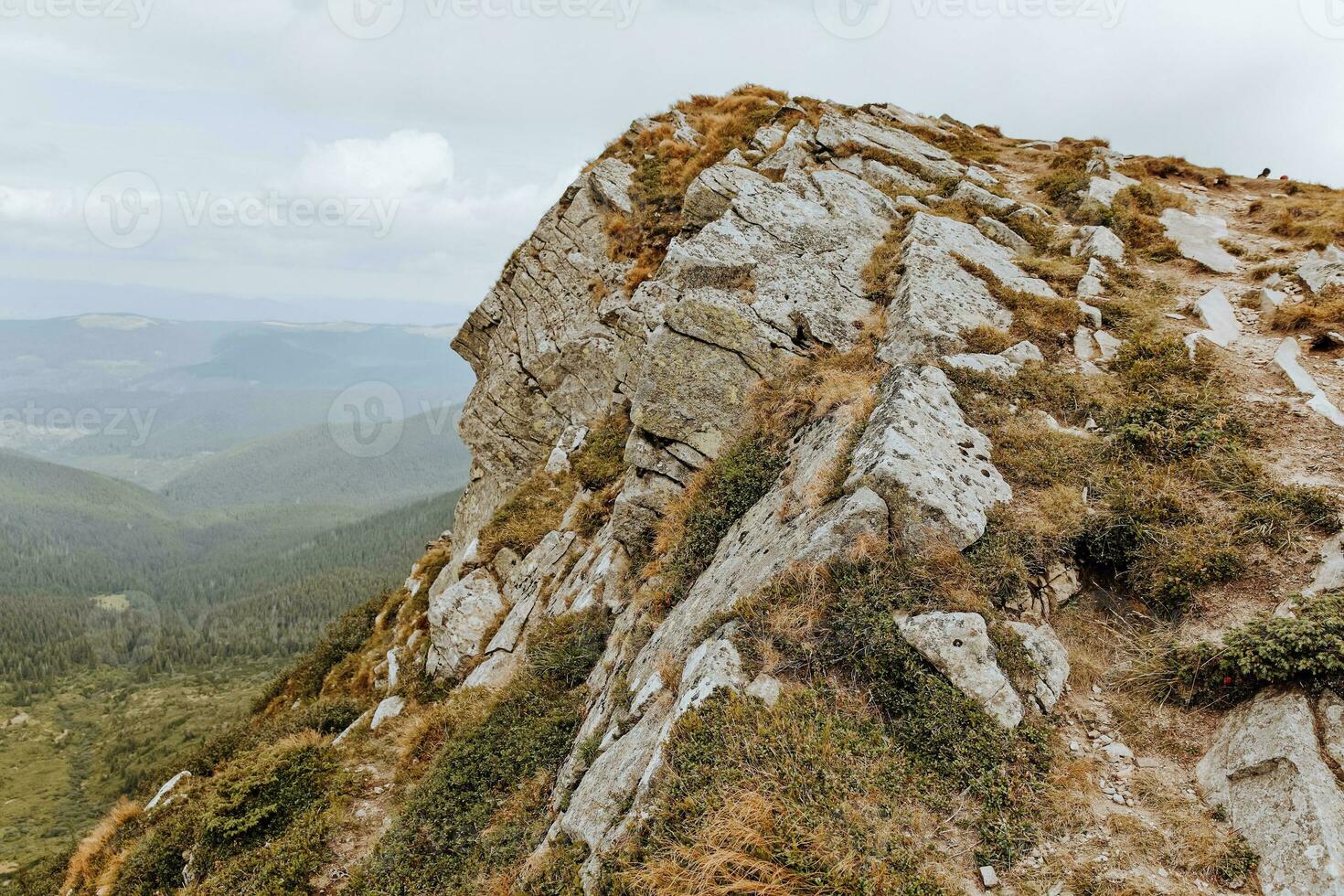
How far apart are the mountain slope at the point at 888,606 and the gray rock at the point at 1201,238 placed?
21 cm

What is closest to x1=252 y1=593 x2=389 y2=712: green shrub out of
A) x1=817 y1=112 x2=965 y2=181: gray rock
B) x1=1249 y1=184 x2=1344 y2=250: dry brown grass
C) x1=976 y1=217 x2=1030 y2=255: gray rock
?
x1=817 y1=112 x2=965 y2=181: gray rock

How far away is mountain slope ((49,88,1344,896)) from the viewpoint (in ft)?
19.3

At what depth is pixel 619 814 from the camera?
6719 mm

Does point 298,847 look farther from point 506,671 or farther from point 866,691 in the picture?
point 866,691

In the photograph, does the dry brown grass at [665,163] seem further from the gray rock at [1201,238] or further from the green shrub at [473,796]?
the green shrub at [473,796]

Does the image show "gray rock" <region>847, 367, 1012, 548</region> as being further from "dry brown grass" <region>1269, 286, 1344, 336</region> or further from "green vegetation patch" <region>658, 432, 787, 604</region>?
"dry brown grass" <region>1269, 286, 1344, 336</region>

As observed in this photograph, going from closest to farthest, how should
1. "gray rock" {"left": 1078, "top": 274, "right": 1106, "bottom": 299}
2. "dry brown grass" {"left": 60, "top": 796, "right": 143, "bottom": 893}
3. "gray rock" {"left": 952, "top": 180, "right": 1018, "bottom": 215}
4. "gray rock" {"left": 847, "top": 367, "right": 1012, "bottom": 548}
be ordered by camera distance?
"gray rock" {"left": 847, "top": 367, "right": 1012, "bottom": 548}
"dry brown grass" {"left": 60, "top": 796, "right": 143, "bottom": 893}
"gray rock" {"left": 1078, "top": 274, "right": 1106, "bottom": 299}
"gray rock" {"left": 952, "top": 180, "right": 1018, "bottom": 215}

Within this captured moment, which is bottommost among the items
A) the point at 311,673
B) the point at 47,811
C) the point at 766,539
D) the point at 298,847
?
the point at 47,811

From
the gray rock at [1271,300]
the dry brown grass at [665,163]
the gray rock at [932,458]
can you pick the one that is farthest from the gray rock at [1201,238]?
the dry brown grass at [665,163]

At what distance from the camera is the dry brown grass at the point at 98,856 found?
14.7 metres

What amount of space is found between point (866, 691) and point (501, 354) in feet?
92.1

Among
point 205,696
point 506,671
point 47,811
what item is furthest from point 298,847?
point 205,696

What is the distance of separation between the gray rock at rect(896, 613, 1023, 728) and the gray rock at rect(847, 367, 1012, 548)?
154 cm

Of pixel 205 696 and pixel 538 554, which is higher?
pixel 538 554
